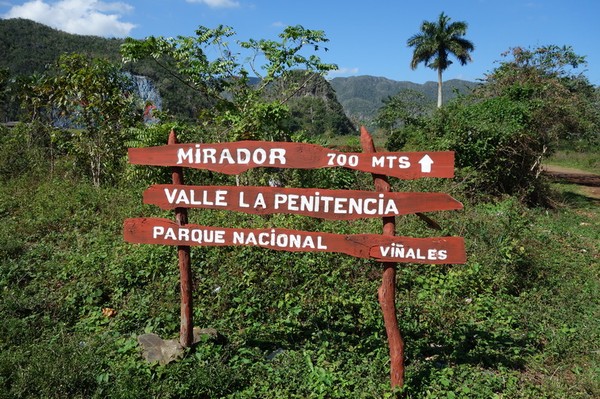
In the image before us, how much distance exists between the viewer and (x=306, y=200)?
3.81m

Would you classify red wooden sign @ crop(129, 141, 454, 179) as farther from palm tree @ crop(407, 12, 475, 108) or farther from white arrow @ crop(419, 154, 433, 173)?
palm tree @ crop(407, 12, 475, 108)

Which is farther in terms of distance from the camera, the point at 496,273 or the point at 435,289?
the point at 496,273

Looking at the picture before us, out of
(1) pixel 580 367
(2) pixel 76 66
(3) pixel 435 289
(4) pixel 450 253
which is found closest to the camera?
(4) pixel 450 253

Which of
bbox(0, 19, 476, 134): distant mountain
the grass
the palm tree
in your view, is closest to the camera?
the grass

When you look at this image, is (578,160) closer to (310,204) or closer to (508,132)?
(508,132)

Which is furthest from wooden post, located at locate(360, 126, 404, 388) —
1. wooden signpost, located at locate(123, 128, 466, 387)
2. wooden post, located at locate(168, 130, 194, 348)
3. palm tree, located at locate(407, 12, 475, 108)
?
palm tree, located at locate(407, 12, 475, 108)

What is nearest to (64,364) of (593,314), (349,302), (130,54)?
(349,302)

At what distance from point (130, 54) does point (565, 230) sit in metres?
8.94

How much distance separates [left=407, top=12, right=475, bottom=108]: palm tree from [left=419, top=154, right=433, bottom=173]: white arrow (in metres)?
37.7

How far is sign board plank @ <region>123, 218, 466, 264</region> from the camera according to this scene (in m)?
3.61

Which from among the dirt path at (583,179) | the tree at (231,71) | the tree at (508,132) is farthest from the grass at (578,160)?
the tree at (231,71)

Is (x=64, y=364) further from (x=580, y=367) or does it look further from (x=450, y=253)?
(x=580, y=367)

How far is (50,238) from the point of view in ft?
22.2

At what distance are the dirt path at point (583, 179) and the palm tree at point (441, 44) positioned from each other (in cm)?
1839
